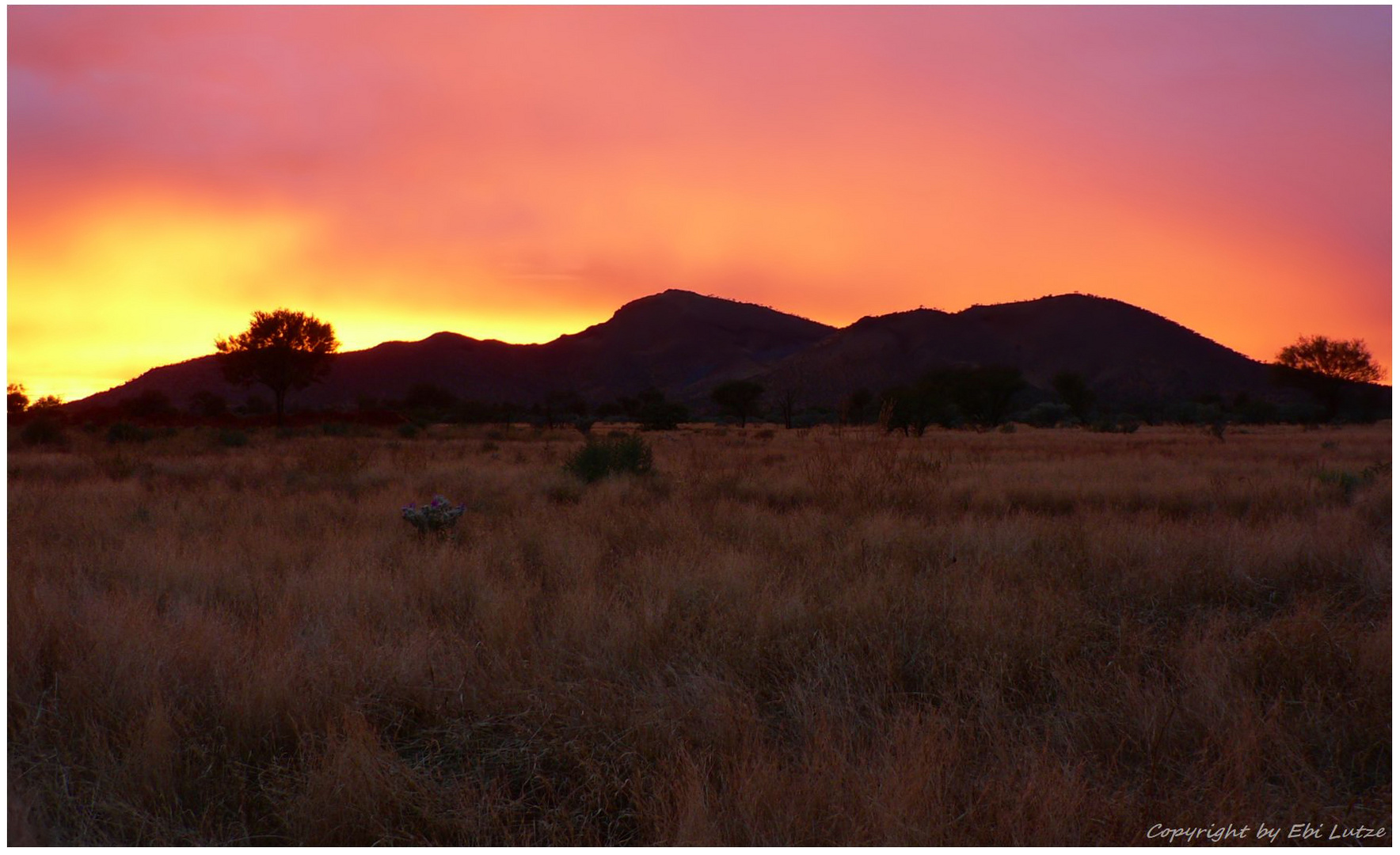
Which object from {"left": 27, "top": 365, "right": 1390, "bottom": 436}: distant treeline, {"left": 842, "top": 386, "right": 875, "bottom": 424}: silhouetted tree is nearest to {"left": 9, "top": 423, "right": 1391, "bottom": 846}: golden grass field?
{"left": 27, "top": 365, "right": 1390, "bottom": 436}: distant treeline

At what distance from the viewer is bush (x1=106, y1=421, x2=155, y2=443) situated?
2688cm

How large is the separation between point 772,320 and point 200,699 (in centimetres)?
16122

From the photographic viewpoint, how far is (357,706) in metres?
3.88

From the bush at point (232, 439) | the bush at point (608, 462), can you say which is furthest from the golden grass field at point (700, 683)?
the bush at point (232, 439)

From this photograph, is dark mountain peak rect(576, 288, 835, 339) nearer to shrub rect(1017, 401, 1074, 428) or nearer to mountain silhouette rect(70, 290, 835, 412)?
mountain silhouette rect(70, 290, 835, 412)

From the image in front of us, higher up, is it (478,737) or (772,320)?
(772,320)

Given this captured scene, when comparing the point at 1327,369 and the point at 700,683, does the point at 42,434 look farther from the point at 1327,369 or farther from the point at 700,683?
the point at 1327,369

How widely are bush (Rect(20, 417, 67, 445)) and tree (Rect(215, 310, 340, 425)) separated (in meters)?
23.2

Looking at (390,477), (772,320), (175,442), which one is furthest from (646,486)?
(772,320)

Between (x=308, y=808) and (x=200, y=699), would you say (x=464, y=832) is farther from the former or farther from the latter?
(x=200, y=699)

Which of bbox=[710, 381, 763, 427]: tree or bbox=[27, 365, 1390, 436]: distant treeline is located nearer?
bbox=[27, 365, 1390, 436]: distant treeline

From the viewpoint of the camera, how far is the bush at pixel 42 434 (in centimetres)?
2588

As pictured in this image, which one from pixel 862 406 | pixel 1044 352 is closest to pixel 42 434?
pixel 862 406

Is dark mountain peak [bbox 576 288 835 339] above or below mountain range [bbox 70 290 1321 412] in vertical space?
above
